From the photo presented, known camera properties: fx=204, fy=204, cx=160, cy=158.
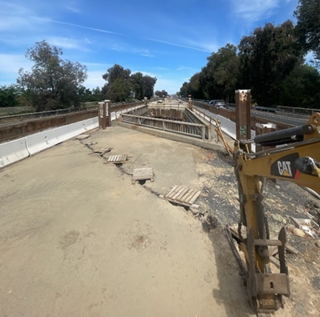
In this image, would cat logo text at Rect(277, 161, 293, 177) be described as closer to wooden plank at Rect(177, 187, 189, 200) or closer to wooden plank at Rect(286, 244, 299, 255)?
wooden plank at Rect(286, 244, 299, 255)

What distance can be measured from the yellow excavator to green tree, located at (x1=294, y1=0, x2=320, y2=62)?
36.8 metres

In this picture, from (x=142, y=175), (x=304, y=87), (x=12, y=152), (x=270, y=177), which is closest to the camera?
(x=270, y=177)

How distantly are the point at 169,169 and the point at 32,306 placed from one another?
538 centimetres

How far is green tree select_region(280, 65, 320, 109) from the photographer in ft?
104

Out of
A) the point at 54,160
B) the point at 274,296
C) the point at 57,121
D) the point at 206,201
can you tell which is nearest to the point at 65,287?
the point at 274,296

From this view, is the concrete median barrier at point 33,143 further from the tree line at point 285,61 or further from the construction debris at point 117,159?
the tree line at point 285,61

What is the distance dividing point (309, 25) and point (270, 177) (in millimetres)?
38153

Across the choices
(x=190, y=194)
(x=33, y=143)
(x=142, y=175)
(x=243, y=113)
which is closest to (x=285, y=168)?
(x=190, y=194)

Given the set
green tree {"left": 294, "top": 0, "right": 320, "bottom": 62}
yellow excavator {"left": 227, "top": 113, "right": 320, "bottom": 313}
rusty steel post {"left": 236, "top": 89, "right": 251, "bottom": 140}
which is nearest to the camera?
yellow excavator {"left": 227, "top": 113, "right": 320, "bottom": 313}

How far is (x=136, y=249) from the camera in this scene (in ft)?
12.5

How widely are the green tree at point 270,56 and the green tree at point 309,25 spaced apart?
6.18ft

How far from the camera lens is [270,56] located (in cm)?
3594

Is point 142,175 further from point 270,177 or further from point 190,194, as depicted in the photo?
point 270,177

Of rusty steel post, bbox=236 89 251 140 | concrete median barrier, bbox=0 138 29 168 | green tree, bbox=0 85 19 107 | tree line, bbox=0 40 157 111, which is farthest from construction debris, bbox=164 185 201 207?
green tree, bbox=0 85 19 107
